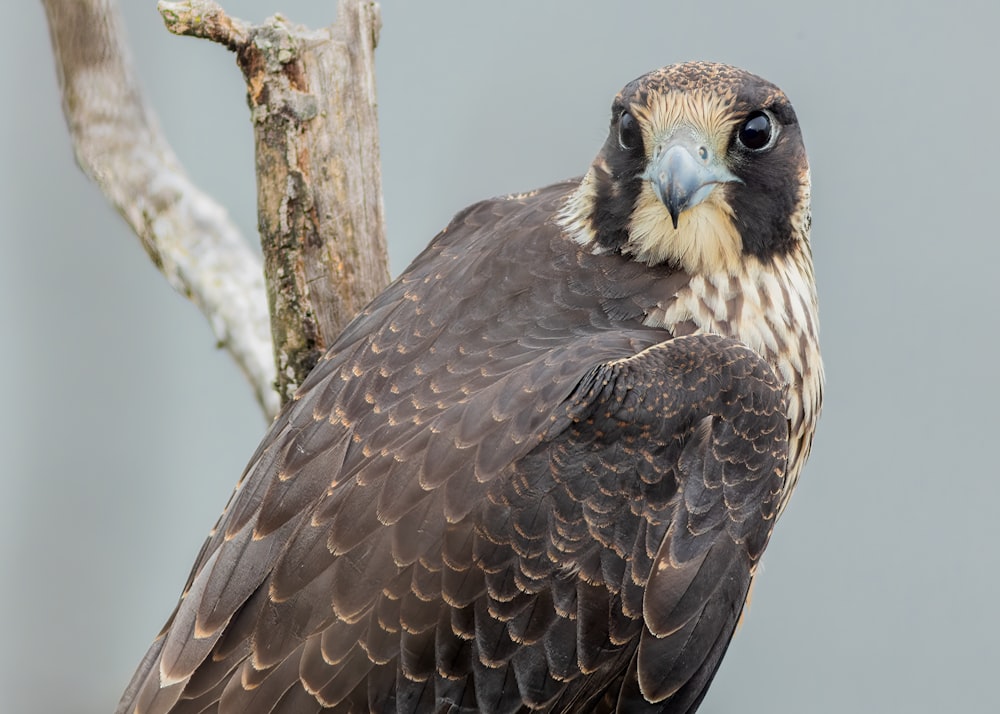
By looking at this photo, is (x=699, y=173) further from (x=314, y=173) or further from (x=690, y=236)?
(x=314, y=173)

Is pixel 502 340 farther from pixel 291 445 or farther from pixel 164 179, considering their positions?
pixel 164 179

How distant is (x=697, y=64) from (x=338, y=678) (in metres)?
1.82

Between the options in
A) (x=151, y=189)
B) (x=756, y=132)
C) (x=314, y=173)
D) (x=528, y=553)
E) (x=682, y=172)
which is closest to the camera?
(x=528, y=553)

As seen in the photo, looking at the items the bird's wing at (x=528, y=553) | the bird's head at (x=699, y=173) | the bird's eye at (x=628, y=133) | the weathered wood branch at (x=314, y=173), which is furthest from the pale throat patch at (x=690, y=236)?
the weathered wood branch at (x=314, y=173)

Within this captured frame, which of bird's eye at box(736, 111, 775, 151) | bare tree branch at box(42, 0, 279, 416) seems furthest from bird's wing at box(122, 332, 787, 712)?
bare tree branch at box(42, 0, 279, 416)

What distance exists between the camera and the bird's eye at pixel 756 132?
2902 mm

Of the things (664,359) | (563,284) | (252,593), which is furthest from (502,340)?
(252,593)

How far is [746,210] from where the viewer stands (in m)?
2.97

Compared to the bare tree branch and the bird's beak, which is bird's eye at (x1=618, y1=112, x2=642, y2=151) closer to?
the bird's beak

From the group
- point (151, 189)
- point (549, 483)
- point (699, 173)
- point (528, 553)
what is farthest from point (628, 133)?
point (151, 189)

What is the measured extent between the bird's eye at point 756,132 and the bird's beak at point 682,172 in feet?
0.34

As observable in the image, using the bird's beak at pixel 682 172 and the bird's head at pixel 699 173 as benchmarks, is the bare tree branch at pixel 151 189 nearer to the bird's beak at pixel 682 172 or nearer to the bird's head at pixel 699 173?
the bird's head at pixel 699 173

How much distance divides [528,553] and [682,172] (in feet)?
3.32

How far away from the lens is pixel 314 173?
137 inches
